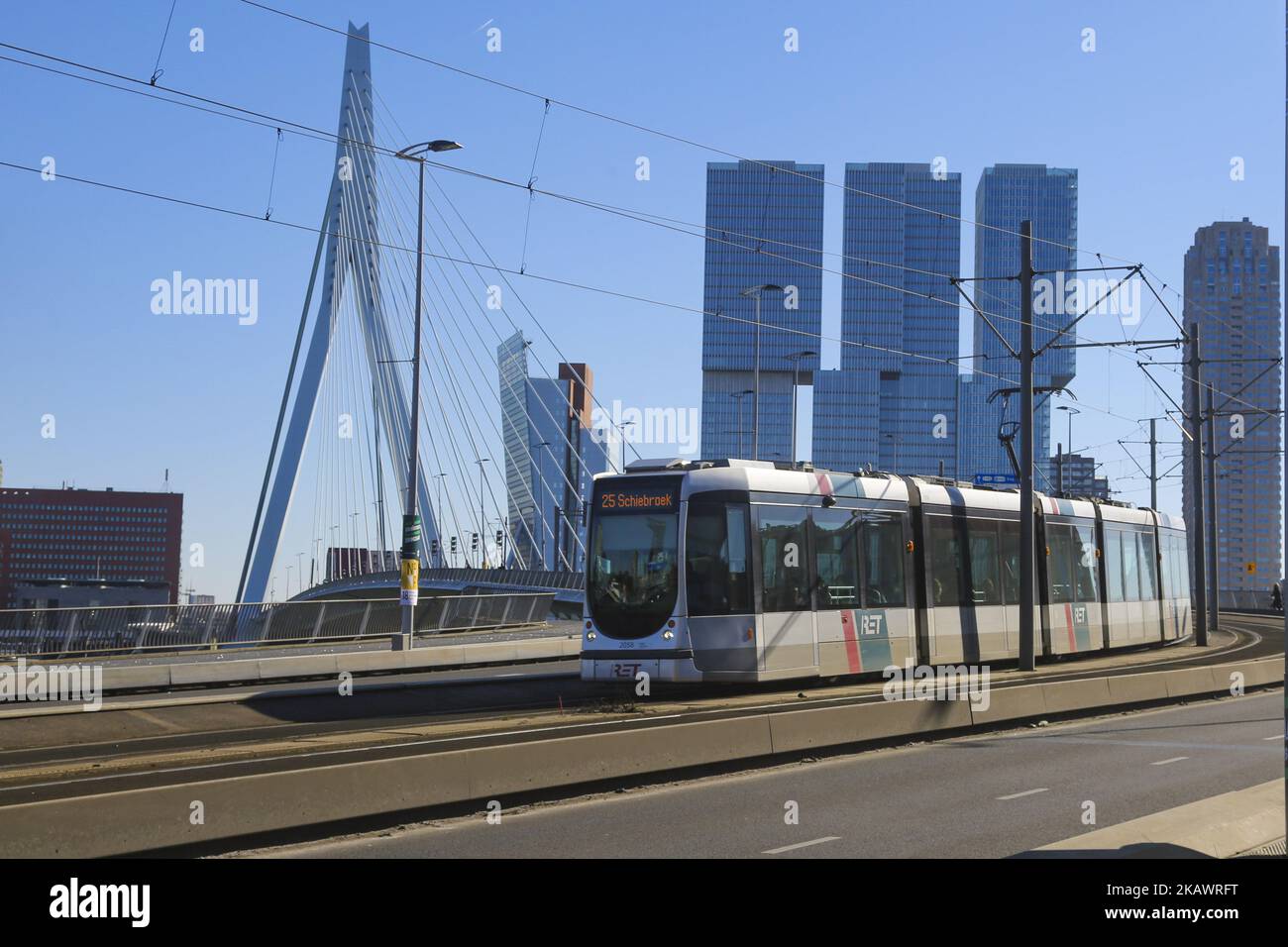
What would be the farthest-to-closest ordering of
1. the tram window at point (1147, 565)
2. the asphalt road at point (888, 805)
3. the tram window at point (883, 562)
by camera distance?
the tram window at point (1147, 565) → the tram window at point (883, 562) → the asphalt road at point (888, 805)

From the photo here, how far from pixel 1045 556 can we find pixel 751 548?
1030 cm

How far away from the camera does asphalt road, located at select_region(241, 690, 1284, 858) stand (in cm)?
983

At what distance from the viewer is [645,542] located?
806 inches

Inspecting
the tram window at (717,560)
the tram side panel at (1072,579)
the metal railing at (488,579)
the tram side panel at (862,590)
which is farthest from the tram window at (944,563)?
the metal railing at (488,579)

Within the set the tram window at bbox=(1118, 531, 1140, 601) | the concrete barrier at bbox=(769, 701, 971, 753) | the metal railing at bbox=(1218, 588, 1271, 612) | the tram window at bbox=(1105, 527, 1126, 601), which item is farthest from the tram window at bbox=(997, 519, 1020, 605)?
the metal railing at bbox=(1218, 588, 1271, 612)

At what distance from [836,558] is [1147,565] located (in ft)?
50.4

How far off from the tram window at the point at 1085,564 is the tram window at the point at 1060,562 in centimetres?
27

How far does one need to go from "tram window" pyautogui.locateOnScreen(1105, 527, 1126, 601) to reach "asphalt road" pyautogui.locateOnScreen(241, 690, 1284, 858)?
13968mm

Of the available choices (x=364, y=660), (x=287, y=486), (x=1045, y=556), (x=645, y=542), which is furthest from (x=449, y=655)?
(x=287, y=486)

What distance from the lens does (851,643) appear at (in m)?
22.1

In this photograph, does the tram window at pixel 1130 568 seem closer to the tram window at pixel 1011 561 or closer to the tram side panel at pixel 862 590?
the tram window at pixel 1011 561

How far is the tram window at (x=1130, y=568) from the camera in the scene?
3247 centimetres

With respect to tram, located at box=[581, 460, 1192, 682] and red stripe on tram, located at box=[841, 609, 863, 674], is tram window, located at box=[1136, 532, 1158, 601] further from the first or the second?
red stripe on tram, located at box=[841, 609, 863, 674]

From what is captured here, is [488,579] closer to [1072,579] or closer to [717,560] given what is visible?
[1072,579]
